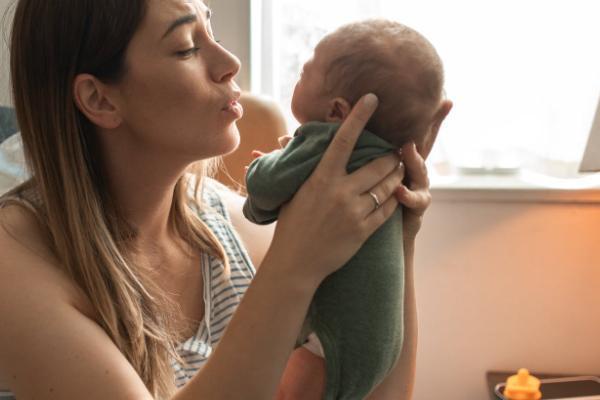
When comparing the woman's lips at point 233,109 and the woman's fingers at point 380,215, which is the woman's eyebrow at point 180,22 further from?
the woman's fingers at point 380,215

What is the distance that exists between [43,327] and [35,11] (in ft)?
1.62

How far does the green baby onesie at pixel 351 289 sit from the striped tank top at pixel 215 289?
1.07 ft

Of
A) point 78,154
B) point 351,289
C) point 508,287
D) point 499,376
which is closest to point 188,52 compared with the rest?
point 78,154

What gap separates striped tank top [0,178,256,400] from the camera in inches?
50.5

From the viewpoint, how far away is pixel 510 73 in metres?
2.03

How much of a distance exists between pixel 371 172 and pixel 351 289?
A: 6.5 inches

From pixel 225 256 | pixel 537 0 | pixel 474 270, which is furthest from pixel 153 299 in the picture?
pixel 537 0

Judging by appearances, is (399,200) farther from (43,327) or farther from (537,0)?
(537,0)

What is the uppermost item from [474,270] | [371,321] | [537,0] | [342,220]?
[537,0]

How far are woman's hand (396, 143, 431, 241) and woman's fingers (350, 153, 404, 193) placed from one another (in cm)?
3

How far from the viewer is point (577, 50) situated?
1983 mm

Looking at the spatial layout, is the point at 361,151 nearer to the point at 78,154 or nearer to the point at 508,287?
the point at 78,154

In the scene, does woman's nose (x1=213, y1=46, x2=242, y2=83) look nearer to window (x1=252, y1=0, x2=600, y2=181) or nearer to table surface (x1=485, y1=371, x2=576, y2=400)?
window (x1=252, y1=0, x2=600, y2=181)

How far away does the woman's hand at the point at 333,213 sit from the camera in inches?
38.9
